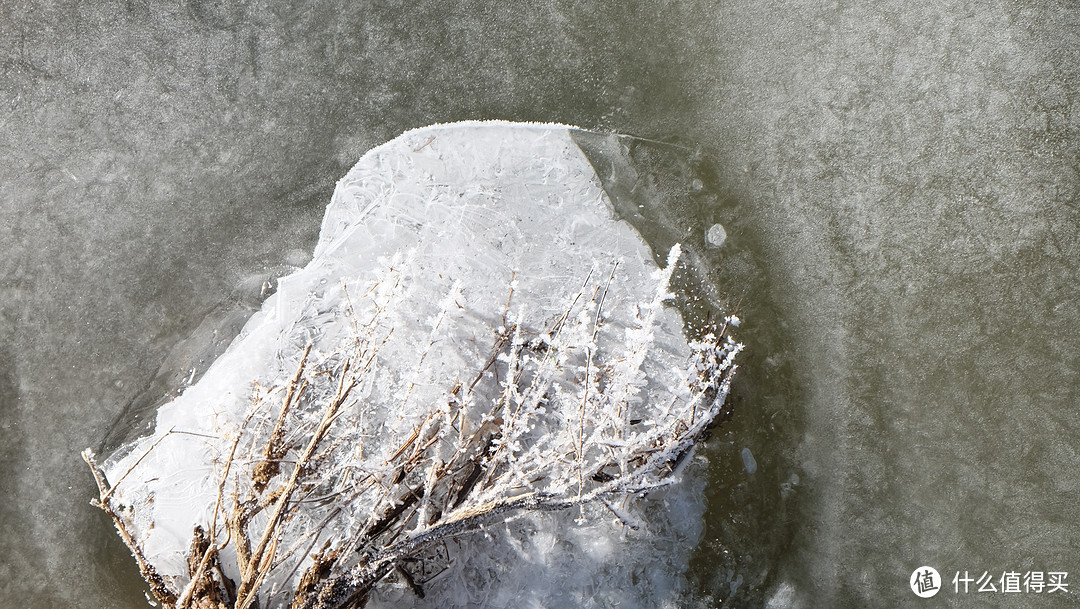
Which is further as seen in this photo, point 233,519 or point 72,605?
point 72,605

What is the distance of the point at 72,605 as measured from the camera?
3.08 metres

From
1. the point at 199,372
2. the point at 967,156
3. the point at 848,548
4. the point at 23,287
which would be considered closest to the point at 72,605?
the point at 199,372

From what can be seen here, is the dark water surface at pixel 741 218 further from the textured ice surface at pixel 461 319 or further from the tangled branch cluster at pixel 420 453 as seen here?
the tangled branch cluster at pixel 420 453

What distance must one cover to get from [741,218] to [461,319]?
1.36m

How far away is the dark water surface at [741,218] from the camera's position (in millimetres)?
3045

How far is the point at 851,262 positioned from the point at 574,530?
1.75 meters

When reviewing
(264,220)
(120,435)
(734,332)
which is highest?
(264,220)

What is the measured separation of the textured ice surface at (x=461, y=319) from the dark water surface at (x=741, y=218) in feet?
0.51

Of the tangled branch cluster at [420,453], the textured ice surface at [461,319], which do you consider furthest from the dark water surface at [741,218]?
the tangled branch cluster at [420,453]

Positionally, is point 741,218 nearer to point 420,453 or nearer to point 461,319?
point 461,319

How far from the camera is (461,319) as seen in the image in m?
2.98

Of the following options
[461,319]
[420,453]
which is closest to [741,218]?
[461,319]

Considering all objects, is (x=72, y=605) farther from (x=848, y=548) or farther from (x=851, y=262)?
(x=851, y=262)

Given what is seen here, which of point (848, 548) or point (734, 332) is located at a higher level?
point (734, 332)
